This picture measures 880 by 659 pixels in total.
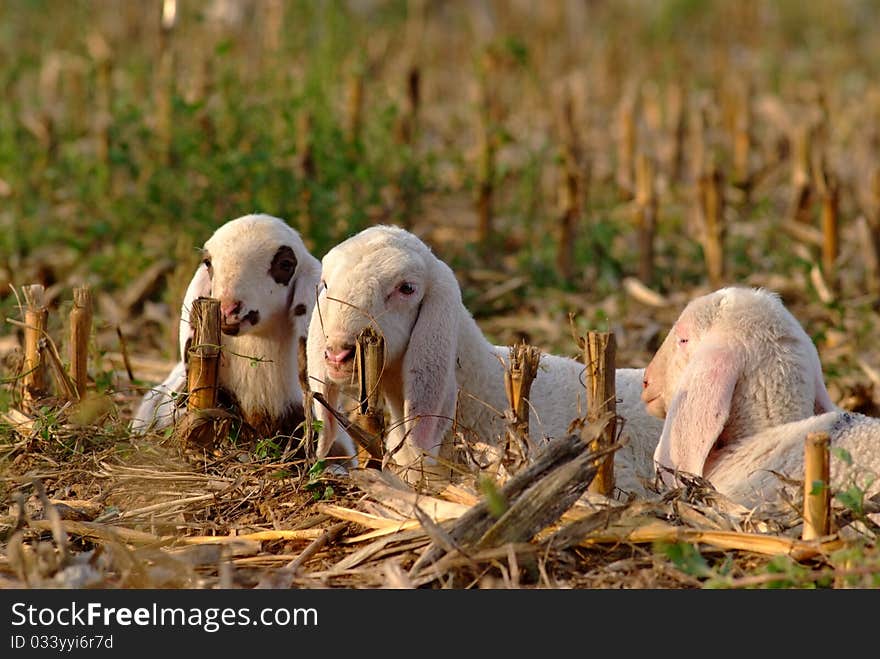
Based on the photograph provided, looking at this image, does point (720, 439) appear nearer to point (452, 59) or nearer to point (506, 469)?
point (506, 469)

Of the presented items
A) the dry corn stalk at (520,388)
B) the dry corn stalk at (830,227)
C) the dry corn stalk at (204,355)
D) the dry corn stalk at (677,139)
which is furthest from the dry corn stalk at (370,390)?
the dry corn stalk at (677,139)

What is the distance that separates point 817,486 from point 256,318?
252cm

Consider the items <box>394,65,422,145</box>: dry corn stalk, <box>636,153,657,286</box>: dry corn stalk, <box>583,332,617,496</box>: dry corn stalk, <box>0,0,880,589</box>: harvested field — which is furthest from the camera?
<box>394,65,422,145</box>: dry corn stalk

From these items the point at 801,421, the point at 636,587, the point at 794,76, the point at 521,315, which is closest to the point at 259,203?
the point at 521,315

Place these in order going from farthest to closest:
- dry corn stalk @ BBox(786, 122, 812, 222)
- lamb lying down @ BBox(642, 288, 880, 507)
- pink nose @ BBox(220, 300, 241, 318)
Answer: dry corn stalk @ BBox(786, 122, 812, 222)
pink nose @ BBox(220, 300, 241, 318)
lamb lying down @ BBox(642, 288, 880, 507)

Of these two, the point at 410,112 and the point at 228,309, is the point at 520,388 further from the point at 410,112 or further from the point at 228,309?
the point at 410,112

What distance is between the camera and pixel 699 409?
16.3 ft

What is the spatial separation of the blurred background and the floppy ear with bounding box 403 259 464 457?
1.98 meters

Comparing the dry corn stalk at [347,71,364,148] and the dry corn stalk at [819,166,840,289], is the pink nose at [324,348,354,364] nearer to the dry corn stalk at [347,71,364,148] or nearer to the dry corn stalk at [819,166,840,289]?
the dry corn stalk at [819,166,840,289]

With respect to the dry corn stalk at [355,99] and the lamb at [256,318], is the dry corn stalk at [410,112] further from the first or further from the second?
the lamb at [256,318]

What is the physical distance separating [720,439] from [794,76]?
451 inches

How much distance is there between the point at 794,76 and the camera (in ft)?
51.7

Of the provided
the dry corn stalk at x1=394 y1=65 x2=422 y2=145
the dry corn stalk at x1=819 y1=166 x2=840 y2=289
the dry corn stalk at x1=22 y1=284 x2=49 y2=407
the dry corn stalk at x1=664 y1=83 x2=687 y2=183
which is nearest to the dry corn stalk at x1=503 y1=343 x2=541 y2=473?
the dry corn stalk at x1=22 y1=284 x2=49 y2=407

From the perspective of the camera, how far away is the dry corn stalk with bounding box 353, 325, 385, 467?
4820mm
